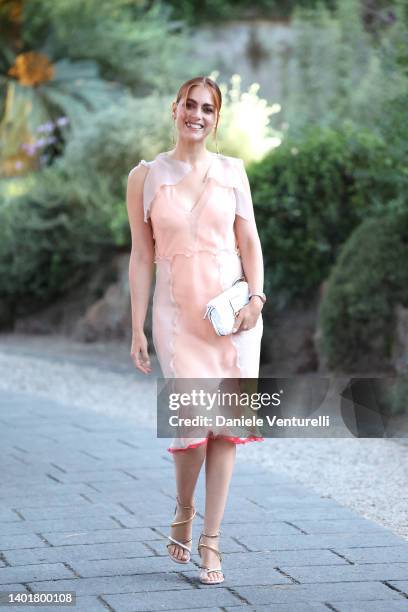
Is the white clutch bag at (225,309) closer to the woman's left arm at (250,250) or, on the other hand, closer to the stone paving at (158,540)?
the woman's left arm at (250,250)

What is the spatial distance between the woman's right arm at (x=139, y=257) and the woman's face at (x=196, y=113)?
20 centimetres

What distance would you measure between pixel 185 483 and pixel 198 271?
69cm

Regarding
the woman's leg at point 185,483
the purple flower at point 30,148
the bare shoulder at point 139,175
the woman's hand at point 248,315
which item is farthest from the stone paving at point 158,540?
the purple flower at point 30,148

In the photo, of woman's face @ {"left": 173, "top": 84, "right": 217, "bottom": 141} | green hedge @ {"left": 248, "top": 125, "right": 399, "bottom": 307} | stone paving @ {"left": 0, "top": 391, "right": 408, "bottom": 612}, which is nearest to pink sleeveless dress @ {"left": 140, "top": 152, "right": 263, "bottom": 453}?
woman's face @ {"left": 173, "top": 84, "right": 217, "bottom": 141}

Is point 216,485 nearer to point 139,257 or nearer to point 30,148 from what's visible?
point 139,257

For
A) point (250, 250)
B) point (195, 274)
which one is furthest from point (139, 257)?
point (250, 250)

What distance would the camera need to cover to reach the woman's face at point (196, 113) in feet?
12.0

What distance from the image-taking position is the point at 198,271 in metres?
3.63

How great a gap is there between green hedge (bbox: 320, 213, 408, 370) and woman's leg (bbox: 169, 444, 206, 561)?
12.5 feet

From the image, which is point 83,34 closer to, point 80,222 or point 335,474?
point 80,222

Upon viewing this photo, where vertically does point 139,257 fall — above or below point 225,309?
above

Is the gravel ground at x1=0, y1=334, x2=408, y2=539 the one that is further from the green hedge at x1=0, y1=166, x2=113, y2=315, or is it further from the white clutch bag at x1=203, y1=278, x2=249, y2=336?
the white clutch bag at x1=203, y1=278, x2=249, y2=336

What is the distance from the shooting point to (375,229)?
7688mm

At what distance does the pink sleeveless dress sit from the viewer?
3.62 m
